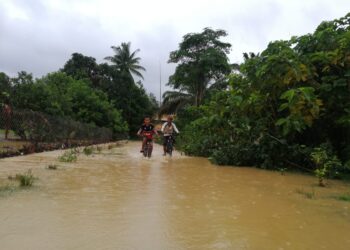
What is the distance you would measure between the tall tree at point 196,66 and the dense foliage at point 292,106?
2357cm

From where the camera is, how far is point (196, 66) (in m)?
36.7

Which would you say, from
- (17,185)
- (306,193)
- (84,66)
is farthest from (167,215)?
(84,66)

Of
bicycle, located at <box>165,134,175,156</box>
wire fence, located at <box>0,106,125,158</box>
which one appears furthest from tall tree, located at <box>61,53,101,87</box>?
bicycle, located at <box>165,134,175,156</box>

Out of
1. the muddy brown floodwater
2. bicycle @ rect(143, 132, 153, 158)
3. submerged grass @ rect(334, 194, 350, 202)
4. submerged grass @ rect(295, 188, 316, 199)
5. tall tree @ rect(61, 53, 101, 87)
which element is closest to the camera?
the muddy brown floodwater

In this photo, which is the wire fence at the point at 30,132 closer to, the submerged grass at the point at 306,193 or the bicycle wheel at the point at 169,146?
the bicycle wheel at the point at 169,146

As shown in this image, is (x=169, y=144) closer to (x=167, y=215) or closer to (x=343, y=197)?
(x=343, y=197)

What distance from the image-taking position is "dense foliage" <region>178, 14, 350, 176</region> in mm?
9586

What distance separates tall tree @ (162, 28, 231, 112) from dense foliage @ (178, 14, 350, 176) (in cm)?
2357

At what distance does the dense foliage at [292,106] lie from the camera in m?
9.59

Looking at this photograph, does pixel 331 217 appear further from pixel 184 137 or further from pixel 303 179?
pixel 184 137

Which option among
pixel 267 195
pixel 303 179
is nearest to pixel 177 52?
pixel 303 179

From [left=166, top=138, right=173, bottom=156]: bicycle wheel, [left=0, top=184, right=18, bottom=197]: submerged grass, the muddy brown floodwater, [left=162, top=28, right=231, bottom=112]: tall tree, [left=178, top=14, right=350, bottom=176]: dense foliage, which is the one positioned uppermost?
[left=162, top=28, right=231, bottom=112]: tall tree

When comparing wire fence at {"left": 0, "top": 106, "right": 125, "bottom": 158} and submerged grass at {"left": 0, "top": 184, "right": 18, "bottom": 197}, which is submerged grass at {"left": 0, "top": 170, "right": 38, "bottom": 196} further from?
wire fence at {"left": 0, "top": 106, "right": 125, "bottom": 158}

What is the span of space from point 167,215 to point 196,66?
32541 mm
